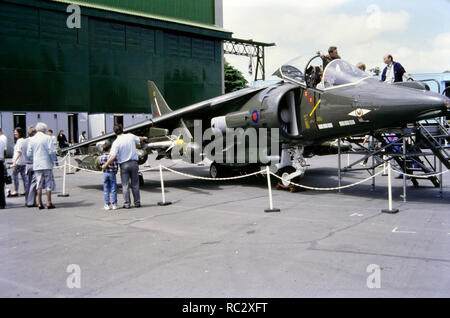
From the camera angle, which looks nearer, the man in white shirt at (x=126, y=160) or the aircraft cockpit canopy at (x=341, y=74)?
the man in white shirt at (x=126, y=160)

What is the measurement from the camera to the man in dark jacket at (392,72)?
10.1m

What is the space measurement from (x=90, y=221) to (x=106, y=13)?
87.4 feet

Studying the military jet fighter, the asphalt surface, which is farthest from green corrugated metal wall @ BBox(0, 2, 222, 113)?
the asphalt surface

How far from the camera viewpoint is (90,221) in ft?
26.7

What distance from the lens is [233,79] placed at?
63562mm

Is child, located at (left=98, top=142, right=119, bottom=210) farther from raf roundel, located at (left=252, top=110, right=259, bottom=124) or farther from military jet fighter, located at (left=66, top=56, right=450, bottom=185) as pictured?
raf roundel, located at (left=252, top=110, right=259, bottom=124)

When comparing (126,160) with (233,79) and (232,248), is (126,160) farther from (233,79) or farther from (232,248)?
(233,79)

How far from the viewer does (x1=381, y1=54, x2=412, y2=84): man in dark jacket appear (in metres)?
10.1

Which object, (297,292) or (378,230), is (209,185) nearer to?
(378,230)

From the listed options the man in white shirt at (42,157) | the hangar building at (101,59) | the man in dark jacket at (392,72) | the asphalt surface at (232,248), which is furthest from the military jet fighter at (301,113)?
the hangar building at (101,59)

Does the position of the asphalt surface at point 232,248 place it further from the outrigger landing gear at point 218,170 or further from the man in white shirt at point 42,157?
the outrigger landing gear at point 218,170

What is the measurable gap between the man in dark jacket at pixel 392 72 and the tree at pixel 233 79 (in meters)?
52.9

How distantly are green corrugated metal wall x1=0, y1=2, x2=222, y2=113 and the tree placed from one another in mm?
23405
